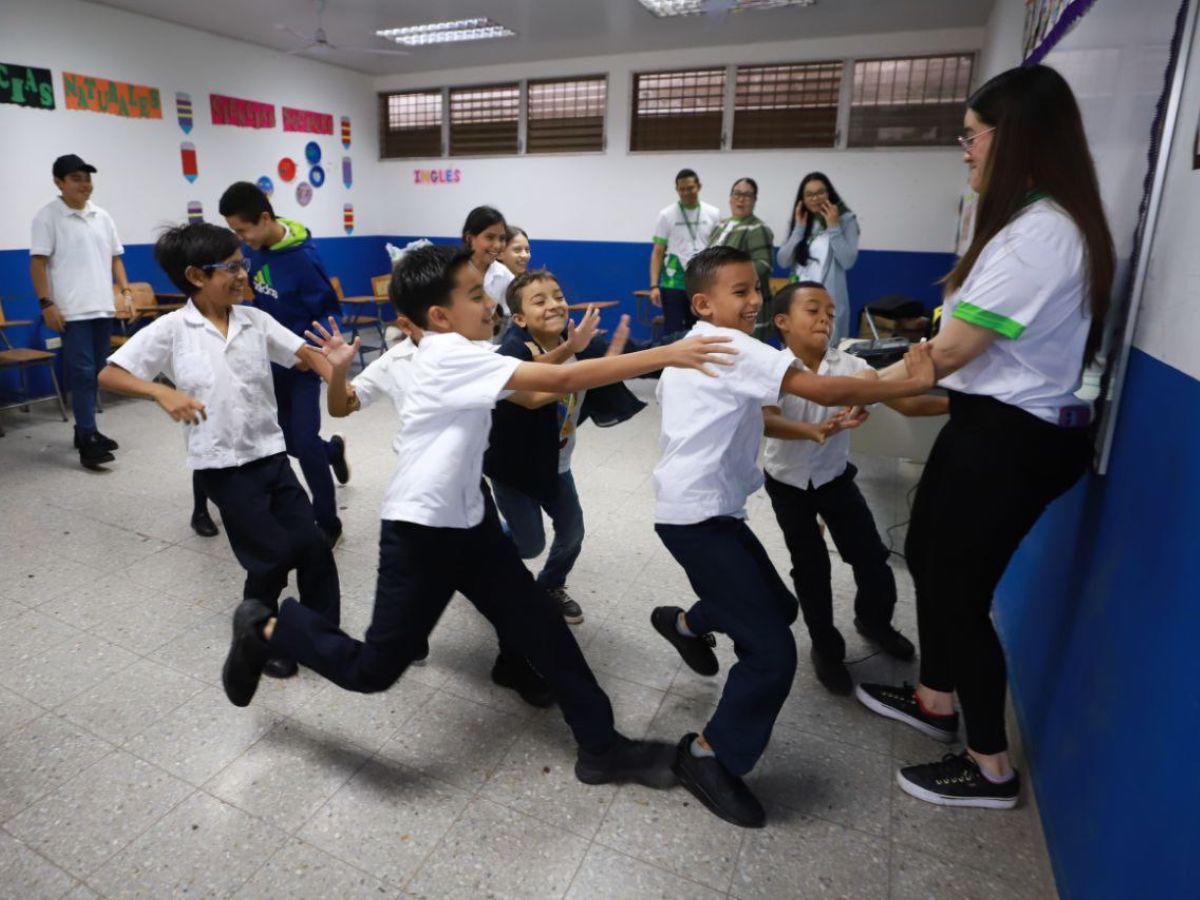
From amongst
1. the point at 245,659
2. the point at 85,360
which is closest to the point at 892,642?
the point at 245,659

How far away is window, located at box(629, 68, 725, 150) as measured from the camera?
7.12 m

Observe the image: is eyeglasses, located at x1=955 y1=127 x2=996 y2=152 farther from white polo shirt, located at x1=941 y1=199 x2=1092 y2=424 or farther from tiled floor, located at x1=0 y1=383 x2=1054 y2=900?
tiled floor, located at x1=0 y1=383 x2=1054 y2=900

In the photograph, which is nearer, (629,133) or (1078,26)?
(1078,26)

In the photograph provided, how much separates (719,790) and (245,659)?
46.5 inches

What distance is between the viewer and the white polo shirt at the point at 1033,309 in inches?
53.0

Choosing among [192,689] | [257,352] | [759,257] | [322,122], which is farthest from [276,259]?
[322,122]

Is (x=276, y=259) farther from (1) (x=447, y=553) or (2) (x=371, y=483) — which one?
(1) (x=447, y=553)

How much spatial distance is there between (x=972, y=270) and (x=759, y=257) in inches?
141

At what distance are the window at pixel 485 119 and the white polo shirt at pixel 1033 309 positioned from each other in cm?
757

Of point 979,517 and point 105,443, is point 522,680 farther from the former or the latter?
point 105,443

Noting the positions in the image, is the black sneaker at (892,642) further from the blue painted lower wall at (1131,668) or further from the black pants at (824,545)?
the blue painted lower wall at (1131,668)

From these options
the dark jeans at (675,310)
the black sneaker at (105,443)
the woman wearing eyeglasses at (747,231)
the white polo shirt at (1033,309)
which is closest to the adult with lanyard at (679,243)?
the dark jeans at (675,310)

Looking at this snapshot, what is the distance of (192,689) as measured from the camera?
7.06ft

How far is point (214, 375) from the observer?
2.10 meters
